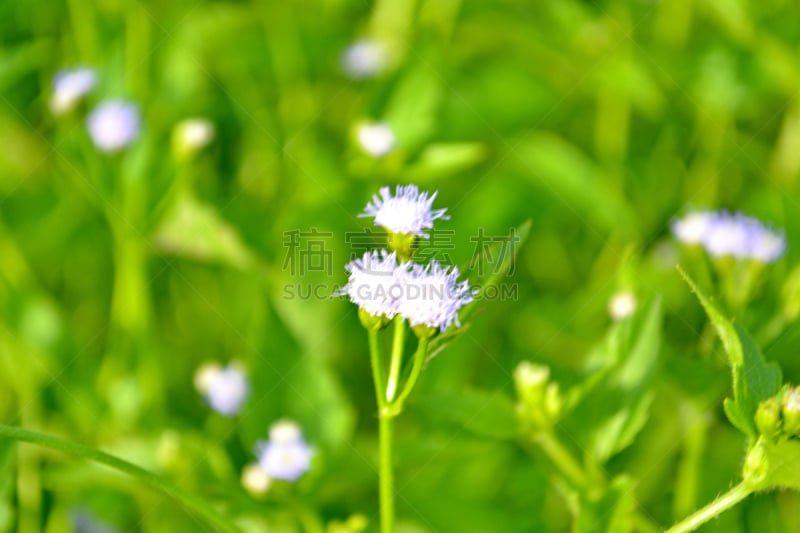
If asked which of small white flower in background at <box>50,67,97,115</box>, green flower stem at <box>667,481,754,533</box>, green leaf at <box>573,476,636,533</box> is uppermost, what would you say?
small white flower in background at <box>50,67,97,115</box>

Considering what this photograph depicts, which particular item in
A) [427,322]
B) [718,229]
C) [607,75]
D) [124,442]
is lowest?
[427,322]

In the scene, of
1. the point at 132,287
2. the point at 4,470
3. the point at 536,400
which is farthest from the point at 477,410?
the point at 132,287

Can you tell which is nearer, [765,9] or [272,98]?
[765,9]

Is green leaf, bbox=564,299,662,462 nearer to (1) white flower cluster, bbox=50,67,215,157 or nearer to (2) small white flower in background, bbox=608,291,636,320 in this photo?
(2) small white flower in background, bbox=608,291,636,320

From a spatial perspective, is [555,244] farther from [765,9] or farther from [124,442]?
[124,442]

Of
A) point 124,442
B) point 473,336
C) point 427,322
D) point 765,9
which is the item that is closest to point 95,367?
point 124,442

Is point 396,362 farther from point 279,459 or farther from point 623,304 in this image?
point 623,304

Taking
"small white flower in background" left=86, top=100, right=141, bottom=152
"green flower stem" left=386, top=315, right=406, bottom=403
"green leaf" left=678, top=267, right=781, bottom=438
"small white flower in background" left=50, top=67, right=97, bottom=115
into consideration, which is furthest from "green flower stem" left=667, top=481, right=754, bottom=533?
"small white flower in background" left=50, top=67, right=97, bottom=115

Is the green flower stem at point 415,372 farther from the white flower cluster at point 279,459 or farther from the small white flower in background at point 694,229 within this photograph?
the small white flower in background at point 694,229

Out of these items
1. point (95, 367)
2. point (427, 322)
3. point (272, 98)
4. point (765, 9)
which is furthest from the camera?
point (272, 98)
